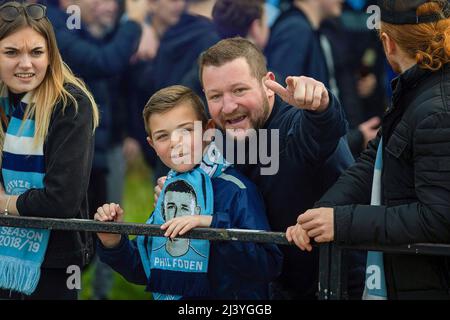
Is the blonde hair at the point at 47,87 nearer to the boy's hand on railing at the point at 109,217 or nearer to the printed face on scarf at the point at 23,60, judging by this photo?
the printed face on scarf at the point at 23,60

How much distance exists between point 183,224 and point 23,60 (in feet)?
3.48

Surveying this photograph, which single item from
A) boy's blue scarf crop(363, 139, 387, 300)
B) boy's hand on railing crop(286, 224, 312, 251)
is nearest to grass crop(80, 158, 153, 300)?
boy's blue scarf crop(363, 139, 387, 300)

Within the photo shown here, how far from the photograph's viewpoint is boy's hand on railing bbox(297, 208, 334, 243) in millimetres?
3158

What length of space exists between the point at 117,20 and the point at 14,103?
3.10m

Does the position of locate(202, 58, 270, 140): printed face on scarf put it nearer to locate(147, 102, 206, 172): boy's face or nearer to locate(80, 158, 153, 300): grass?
locate(147, 102, 206, 172): boy's face

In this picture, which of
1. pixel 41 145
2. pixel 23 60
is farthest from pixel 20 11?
pixel 41 145

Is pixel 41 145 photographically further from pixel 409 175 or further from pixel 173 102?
pixel 409 175

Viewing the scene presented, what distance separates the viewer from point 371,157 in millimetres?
3604

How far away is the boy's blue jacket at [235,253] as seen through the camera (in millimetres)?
3619

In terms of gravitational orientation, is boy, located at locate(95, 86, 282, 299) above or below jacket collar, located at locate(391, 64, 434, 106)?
below

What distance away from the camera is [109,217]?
369 cm

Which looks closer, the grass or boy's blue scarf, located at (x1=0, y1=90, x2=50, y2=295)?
boy's blue scarf, located at (x1=0, y1=90, x2=50, y2=295)
